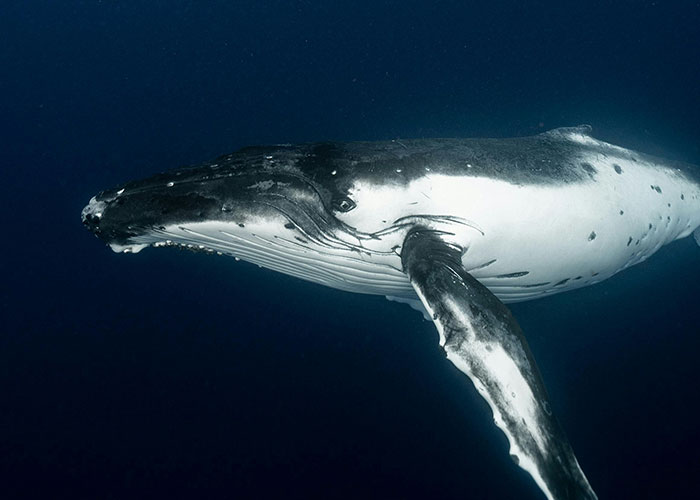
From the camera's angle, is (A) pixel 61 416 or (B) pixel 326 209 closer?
(B) pixel 326 209

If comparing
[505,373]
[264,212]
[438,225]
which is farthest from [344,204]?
[505,373]

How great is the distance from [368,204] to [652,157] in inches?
218

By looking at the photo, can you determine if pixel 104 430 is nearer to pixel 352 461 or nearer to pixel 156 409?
pixel 156 409

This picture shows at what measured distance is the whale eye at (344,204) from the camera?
168 inches

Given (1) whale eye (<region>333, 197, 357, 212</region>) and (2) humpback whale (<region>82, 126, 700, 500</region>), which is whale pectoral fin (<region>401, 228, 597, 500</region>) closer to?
(2) humpback whale (<region>82, 126, 700, 500</region>)

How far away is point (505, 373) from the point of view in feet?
10.2

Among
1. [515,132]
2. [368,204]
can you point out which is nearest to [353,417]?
[368,204]

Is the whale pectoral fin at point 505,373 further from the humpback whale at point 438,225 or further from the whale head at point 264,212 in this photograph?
the whale head at point 264,212

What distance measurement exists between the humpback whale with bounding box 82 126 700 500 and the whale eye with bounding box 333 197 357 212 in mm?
10

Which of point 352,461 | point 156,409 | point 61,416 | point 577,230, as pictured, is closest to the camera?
point 577,230

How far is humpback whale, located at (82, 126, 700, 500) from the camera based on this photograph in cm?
316

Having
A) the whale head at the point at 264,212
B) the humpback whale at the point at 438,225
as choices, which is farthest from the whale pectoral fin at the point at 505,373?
the whale head at the point at 264,212

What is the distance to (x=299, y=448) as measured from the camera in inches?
384

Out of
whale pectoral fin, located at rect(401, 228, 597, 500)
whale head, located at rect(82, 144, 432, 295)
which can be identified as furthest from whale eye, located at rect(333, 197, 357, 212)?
whale pectoral fin, located at rect(401, 228, 597, 500)
